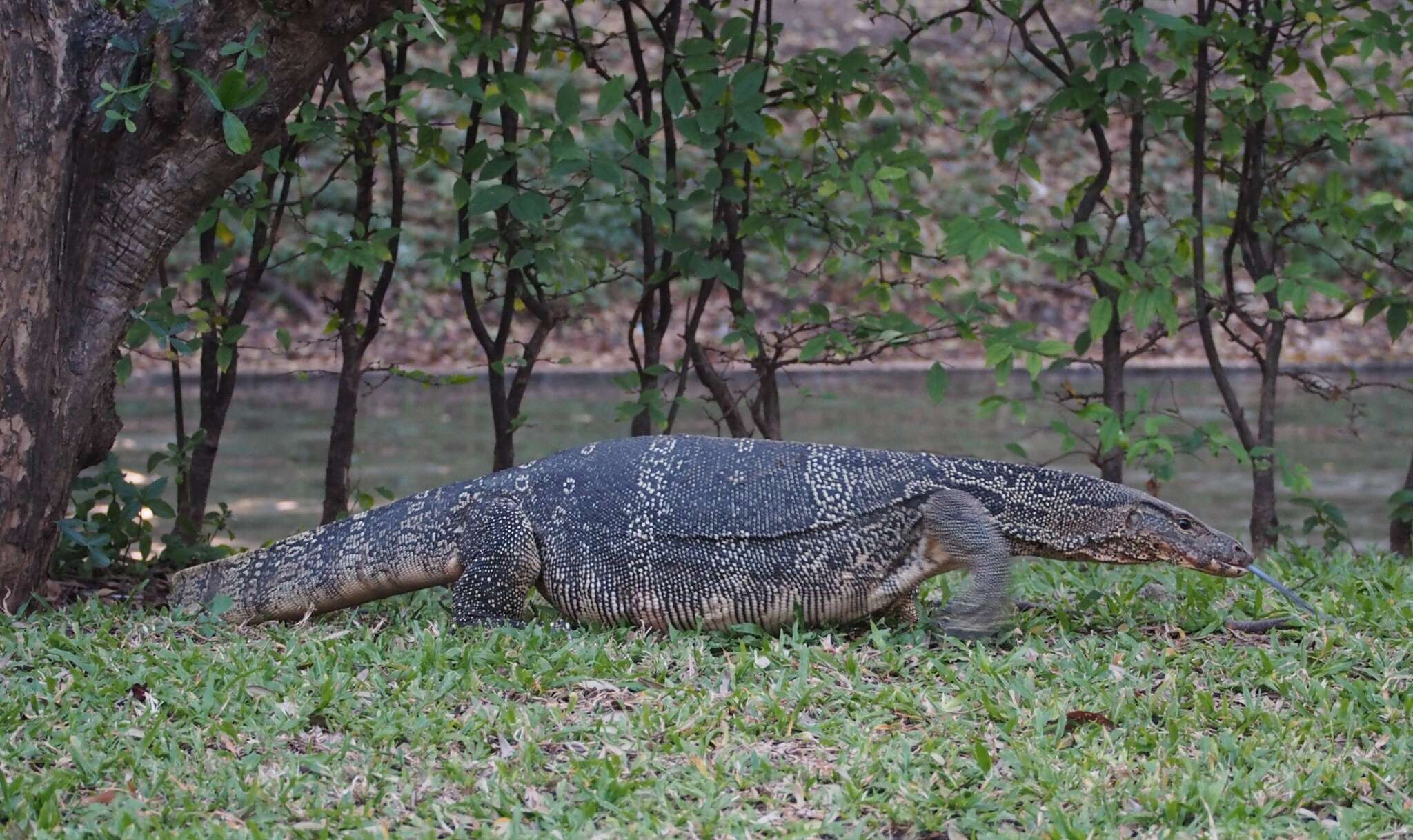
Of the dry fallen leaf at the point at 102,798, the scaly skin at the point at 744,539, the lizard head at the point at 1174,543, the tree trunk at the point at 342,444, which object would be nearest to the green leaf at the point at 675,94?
the scaly skin at the point at 744,539

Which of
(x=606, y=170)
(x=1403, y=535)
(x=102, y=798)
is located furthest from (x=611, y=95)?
(x=1403, y=535)

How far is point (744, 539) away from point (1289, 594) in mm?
1550

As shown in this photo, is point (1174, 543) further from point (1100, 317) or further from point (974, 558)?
point (1100, 317)

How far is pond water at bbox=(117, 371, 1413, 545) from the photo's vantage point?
8492 millimetres

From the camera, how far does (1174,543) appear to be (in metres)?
4.19

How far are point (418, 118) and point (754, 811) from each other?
11.8ft

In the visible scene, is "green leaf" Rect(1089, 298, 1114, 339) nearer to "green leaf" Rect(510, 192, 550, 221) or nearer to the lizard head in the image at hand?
the lizard head

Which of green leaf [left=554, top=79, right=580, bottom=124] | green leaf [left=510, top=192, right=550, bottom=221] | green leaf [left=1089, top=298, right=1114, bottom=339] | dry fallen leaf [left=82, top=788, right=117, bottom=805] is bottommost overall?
dry fallen leaf [left=82, top=788, right=117, bottom=805]

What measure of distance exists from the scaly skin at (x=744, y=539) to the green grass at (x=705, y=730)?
0.37 feet

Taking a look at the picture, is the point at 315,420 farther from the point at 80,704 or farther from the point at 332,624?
the point at 80,704

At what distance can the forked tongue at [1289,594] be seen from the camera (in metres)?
4.02

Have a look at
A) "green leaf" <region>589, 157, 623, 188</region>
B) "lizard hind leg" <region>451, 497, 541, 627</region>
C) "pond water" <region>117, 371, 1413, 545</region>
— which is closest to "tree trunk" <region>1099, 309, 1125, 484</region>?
"pond water" <region>117, 371, 1413, 545</region>

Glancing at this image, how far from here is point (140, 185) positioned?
14.3ft

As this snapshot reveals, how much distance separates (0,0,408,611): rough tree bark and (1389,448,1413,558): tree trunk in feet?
15.1
